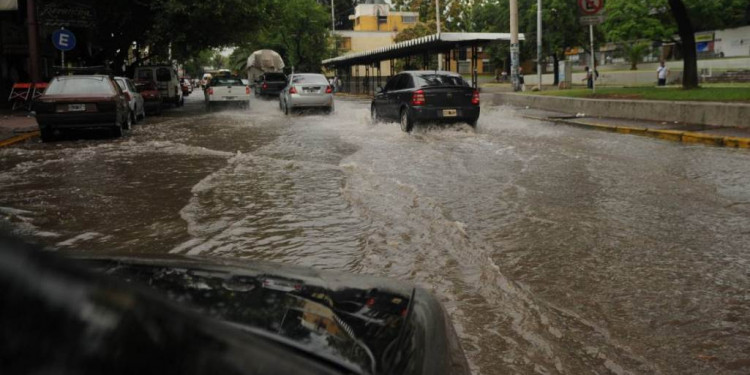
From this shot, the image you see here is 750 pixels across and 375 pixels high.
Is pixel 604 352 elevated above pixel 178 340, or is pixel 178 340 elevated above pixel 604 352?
pixel 178 340

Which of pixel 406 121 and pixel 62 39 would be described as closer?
pixel 406 121

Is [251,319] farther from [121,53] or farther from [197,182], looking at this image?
[121,53]

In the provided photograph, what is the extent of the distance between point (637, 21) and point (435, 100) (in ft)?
97.0

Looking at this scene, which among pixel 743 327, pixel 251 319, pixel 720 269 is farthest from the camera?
pixel 720 269

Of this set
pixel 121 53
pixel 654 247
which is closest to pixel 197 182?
pixel 654 247

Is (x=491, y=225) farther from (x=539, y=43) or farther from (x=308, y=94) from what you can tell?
(x=539, y=43)

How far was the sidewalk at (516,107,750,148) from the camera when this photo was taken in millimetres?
12716

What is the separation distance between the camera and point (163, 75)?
30.7m

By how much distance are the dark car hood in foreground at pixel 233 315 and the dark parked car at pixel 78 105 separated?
14201 millimetres

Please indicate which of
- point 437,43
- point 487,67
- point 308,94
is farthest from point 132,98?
point 487,67

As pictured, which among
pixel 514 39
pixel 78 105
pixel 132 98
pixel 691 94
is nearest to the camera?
pixel 78 105

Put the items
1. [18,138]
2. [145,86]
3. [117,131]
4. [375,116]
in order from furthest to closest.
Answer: [145,86] < [375,116] < [117,131] < [18,138]

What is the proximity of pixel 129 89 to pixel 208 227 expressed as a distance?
1573 centimetres

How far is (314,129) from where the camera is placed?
1781cm
